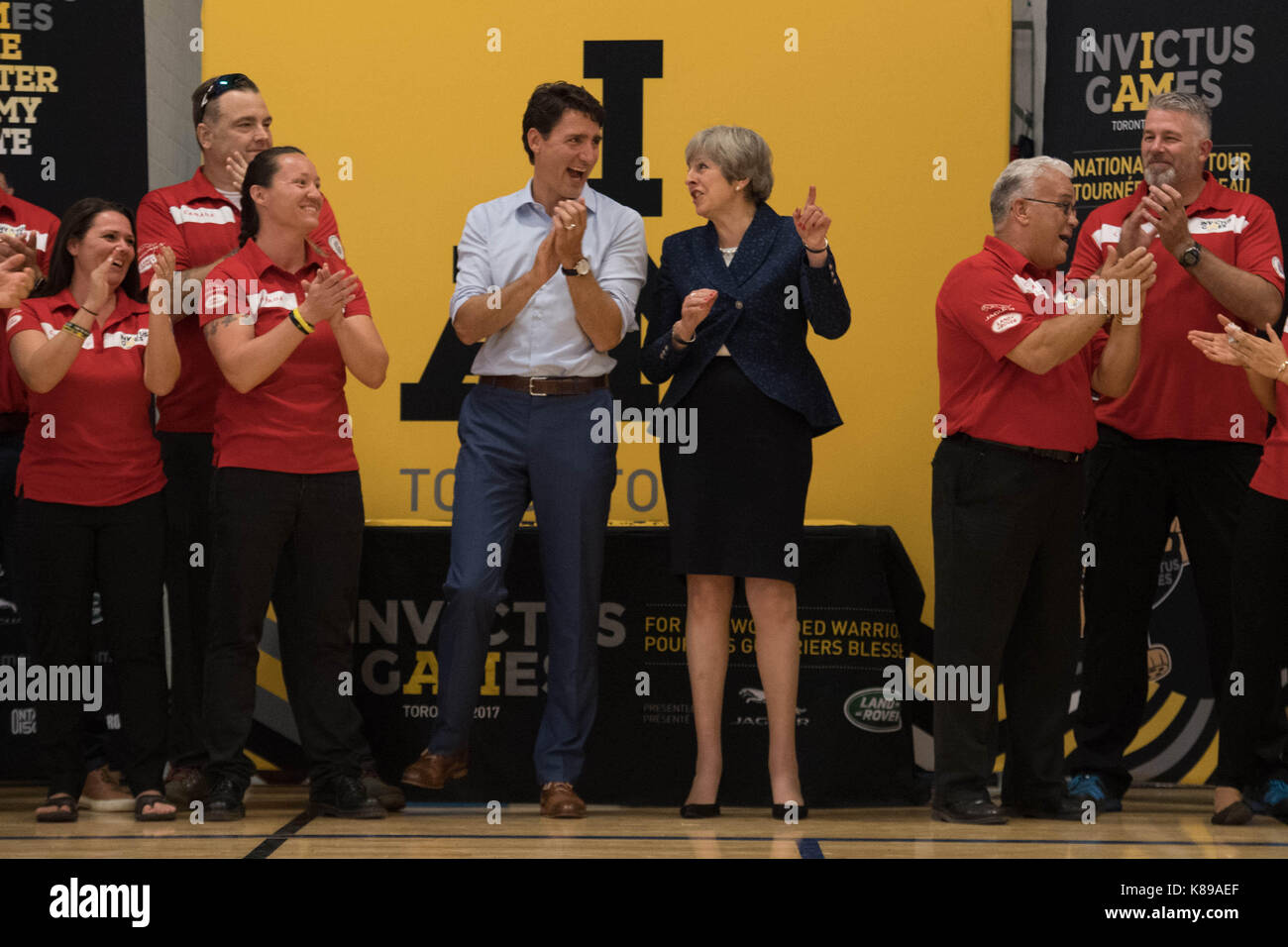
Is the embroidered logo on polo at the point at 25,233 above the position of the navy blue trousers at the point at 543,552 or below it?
above

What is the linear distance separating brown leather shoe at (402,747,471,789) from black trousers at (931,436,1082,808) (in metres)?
1.27

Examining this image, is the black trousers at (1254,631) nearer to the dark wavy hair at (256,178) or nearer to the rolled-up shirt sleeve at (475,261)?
Result: the rolled-up shirt sleeve at (475,261)

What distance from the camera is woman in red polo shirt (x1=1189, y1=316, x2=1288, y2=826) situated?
3.80 metres

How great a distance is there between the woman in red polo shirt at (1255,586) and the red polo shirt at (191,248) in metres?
2.46

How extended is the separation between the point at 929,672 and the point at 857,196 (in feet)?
5.27

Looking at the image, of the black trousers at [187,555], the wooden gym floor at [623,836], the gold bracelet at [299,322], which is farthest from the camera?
the black trousers at [187,555]

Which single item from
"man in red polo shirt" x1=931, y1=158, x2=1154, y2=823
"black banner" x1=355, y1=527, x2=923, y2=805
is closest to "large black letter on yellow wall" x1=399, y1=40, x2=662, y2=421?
"black banner" x1=355, y1=527, x2=923, y2=805

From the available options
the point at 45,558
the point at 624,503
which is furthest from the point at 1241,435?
the point at 45,558

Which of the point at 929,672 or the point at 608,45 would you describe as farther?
the point at 608,45

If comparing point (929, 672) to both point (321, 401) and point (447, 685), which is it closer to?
point (447, 685)

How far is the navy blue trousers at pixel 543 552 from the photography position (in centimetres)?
394

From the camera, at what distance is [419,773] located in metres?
3.90

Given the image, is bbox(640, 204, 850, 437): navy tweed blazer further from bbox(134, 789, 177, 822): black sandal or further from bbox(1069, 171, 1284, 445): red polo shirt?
bbox(134, 789, 177, 822): black sandal

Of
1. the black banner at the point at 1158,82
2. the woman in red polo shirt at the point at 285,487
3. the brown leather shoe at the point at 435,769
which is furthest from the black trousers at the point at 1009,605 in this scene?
the woman in red polo shirt at the point at 285,487
